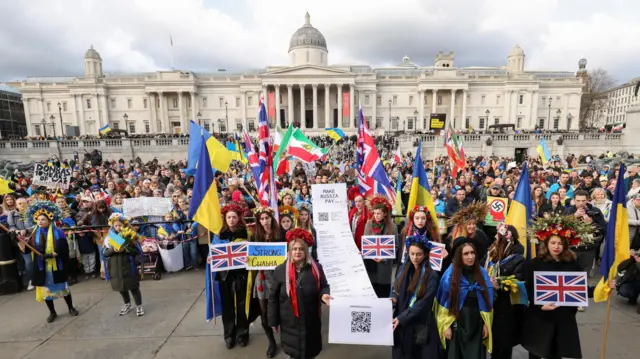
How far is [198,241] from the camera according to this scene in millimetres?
7367

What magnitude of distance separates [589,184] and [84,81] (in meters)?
78.2

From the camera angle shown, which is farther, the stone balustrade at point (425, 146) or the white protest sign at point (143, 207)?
the stone balustrade at point (425, 146)

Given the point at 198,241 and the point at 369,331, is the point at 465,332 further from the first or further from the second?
the point at 198,241

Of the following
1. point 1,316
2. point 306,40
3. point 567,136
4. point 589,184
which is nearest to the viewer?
point 1,316

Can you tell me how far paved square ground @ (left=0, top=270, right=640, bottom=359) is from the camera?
441cm

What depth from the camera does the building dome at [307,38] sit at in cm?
7119

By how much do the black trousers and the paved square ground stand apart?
276 millimetres

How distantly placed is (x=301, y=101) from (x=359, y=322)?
62377 mm

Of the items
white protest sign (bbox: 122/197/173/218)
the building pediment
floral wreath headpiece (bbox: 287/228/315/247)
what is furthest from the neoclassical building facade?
floral wreath headpiece (bbox: 287/228/315/247)

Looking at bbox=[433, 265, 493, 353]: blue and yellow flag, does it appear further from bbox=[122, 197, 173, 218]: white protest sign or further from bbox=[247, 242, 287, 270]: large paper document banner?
bbox=[122, 197, 173, 218]: white protest sign

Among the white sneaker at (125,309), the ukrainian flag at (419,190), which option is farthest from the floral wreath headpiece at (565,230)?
the white sneaker at (125,309)

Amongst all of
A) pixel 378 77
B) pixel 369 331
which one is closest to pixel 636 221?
pixel 369 331

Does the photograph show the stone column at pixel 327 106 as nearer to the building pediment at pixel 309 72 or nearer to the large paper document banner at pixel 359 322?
the building pediment at pixel 309 72

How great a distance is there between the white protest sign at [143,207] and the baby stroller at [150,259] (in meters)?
0.93
